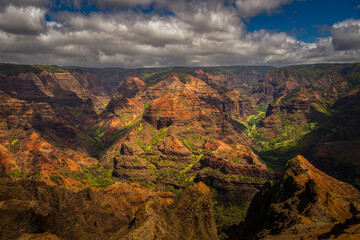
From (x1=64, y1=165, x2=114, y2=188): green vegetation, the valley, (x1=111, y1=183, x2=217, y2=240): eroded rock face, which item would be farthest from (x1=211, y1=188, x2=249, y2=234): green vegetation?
(x1=64, y1=165, x2=114, y2=188): green vegetation

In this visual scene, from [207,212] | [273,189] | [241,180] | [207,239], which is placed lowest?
[241,180]

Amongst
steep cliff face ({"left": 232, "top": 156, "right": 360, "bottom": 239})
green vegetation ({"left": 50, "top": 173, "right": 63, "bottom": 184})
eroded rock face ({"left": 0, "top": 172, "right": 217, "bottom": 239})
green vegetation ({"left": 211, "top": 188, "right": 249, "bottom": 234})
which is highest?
steep cliff face ({"left": 232, "top": 156, "right": 360, "bottom": 239})

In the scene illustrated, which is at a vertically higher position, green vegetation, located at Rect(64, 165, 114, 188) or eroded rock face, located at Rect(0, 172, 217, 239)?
eroded rock face, located at Rect(0, 172, 217, 239)

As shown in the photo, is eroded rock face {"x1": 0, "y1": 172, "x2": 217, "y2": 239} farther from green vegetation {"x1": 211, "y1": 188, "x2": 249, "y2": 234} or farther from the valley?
green vegetation {"x1": 211, "y1": 188, "x2": 249, "y2": 234}

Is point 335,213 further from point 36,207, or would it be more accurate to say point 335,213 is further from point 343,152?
point 343,152

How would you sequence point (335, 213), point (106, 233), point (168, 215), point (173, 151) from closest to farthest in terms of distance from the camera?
point (335, 213) < point (168, 215) < point (106, 233) < point (173, 151)

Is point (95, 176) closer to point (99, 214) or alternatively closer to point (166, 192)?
point (166, 192)

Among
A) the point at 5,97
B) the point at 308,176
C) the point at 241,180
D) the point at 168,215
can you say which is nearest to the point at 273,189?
the point at 308,176
